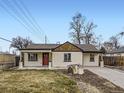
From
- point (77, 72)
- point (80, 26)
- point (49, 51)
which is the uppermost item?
point (80, 26)

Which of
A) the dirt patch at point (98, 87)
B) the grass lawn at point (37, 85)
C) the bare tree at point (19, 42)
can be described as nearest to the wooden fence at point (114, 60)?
the dirt patch at point (98, 87)

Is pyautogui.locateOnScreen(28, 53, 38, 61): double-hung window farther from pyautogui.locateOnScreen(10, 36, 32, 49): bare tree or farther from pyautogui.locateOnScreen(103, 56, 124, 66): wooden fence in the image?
pyautogui.locateOnScreen(10, 36, 32, 49): bare tree

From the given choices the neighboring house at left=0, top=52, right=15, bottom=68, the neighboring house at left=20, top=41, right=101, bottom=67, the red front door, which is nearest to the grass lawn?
the neighboring house at left=0, top=52, right=15, bottom=68

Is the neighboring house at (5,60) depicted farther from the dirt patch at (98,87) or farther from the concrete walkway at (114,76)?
the dirt patch at (98,87)

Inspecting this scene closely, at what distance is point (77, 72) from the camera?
25281 millimetres

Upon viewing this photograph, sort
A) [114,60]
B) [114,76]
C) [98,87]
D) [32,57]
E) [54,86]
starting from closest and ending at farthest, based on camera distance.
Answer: [54,86] → [98,87] → [114,76] → [32,57] → [114,60]

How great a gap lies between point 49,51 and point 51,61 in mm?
1516

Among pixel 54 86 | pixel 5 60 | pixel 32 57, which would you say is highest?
pixel 32 57

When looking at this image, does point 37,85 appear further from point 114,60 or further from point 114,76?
point 114,60

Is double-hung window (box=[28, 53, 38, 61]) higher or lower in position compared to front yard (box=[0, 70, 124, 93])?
higher

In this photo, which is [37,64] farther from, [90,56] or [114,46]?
[114,46]

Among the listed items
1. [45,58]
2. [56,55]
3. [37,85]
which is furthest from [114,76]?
[45,58]

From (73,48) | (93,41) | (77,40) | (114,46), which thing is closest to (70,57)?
(73,48)

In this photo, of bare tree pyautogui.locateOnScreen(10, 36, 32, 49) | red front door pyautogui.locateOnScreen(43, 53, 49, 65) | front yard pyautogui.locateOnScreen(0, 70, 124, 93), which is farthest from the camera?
bare tree pyautogui.locateOnScreen(10, 36, 32, 49)
